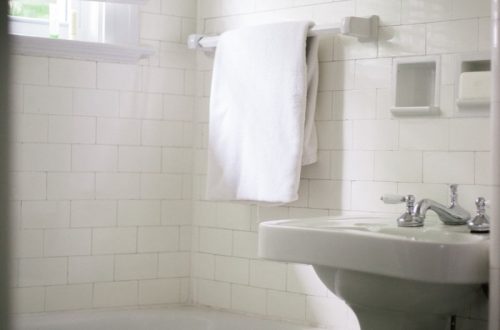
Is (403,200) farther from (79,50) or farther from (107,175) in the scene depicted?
(79,50)

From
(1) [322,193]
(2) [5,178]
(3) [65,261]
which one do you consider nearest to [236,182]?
(1) [322,193]

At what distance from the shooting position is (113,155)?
3.08 meters

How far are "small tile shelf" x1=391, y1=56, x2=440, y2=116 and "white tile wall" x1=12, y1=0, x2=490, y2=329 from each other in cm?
3

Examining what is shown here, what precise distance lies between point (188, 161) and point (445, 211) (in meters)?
1.29

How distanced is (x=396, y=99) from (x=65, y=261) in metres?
1.42

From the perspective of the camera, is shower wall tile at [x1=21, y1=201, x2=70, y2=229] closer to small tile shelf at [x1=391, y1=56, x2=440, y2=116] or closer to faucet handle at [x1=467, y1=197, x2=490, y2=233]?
small tile shelf at [x1=391, y1=56, x2=440, y2=116]

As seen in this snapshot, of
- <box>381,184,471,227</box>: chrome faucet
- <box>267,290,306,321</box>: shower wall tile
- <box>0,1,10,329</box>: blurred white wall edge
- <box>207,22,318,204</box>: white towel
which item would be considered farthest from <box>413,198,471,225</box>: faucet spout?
<box>0,1,10,329</box>: blurred white wall edge

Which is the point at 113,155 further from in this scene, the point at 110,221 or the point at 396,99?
the point at 396,99

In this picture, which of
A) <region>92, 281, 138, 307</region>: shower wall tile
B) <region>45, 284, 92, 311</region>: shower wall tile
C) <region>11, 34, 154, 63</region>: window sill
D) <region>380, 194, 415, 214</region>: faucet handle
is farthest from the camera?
<region>92, 281, 138, 307</region>: shower wall tile

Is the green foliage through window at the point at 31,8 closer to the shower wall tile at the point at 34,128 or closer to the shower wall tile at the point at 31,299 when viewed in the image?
the shower wall tile at the point at 34,128

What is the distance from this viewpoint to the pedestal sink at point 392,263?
191 centimetres

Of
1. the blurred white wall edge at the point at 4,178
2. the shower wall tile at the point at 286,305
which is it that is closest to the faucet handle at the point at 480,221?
the shower wall tile at the point at 286,305

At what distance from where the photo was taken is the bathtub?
9.45ft

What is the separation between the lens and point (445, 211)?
2303 mm
